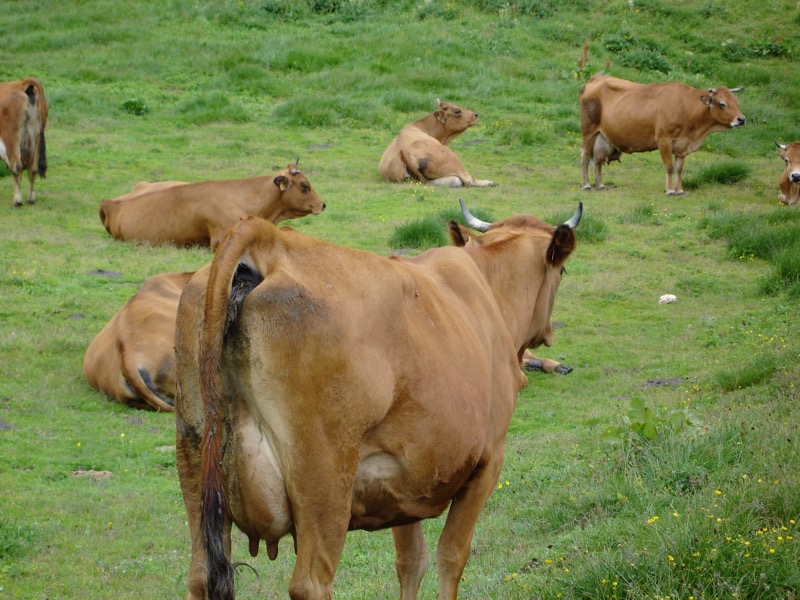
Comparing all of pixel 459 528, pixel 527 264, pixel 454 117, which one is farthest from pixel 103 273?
pixel 454 117

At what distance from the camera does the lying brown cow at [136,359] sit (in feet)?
32.9

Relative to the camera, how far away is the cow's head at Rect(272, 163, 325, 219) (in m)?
16.5

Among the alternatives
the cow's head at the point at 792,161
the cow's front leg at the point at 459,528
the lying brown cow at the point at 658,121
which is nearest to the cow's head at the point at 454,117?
the lying brown cow at the point at 658,121

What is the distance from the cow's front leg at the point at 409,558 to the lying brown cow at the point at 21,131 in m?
13.0

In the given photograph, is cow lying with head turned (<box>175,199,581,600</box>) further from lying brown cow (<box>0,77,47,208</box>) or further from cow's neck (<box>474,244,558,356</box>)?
lying brown cow (<box>0,77,47,208</box>)

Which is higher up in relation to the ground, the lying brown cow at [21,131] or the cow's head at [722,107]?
the lying brown cow at [21,131]

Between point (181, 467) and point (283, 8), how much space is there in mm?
27232

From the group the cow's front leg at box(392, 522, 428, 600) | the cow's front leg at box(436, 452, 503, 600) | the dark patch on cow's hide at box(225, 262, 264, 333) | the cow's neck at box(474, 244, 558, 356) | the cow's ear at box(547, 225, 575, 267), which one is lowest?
the cow's front leg at box(392, 522, 428, 600)

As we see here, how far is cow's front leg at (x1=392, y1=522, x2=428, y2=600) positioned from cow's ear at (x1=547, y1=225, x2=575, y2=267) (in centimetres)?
191

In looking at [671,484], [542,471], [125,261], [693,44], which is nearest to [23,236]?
[125,261]

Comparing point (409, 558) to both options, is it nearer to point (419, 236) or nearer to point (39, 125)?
point (419, 236)

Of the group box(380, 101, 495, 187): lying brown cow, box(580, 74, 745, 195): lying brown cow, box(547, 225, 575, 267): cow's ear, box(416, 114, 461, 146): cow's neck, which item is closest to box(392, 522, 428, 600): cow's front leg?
box(547, 225, 575, 267): cow's ear

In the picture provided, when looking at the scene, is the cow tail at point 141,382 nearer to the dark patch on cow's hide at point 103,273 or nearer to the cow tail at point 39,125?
the dark patch on cow's hide at point 103,273

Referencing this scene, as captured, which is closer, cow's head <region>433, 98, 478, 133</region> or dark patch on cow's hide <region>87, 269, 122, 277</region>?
dark patch on cow's hide <region>87, 269, 122, 277</region>
